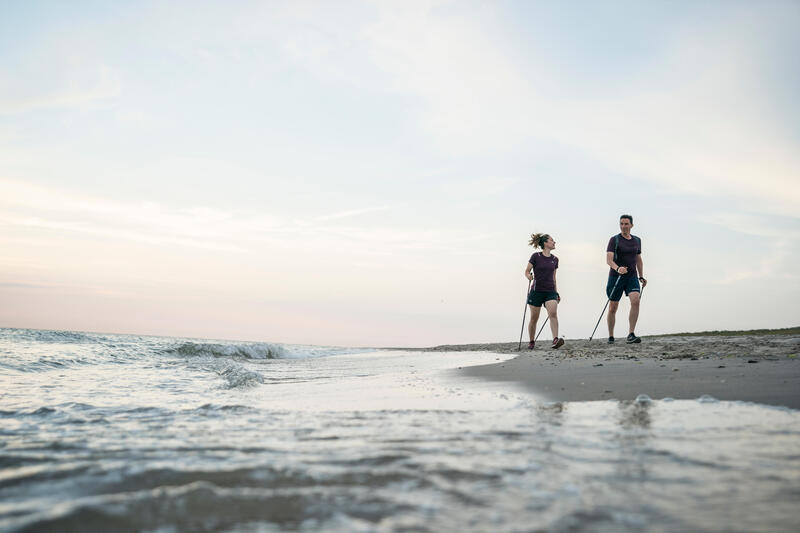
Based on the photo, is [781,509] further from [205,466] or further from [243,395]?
[243,395]

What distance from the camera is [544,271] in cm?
1120

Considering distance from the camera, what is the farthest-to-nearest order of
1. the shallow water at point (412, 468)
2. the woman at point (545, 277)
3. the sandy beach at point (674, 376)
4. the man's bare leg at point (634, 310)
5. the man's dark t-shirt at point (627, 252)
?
the woman at point (545, 277) < the man's dark t-shirt at point (627, 252) < the man's bare leg at point (634, 310) < the sandy beach at point (674, 376) < the shallow water at point (412, 468)

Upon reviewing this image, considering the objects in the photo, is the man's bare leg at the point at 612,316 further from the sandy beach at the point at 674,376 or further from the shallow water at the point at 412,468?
the shallow water at the point at 412,468

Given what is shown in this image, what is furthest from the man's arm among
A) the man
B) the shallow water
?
the shallow water

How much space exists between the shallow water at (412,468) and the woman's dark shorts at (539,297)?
744 centimetres

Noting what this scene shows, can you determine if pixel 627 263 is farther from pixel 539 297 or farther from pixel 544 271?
pixel 539 297

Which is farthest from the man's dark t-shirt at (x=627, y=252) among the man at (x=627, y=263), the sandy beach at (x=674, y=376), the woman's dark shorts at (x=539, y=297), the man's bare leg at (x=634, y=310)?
the sandy beach at (x=674, y=376)

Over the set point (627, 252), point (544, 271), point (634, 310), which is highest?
point (627, 252)

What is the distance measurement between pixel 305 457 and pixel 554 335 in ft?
30.5

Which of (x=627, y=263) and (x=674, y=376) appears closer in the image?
(x=674, y=376)

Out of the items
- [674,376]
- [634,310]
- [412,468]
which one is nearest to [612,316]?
[634,310]

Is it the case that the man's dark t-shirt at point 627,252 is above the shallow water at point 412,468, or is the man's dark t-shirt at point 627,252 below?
above

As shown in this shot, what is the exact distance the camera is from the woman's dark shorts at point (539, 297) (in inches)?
440

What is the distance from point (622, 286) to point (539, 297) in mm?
1719
